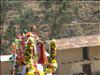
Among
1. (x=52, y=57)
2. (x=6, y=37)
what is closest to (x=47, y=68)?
(x=52, y=57)

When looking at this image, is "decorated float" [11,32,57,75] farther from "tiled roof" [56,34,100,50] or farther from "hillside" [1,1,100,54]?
"hillside" [1,1,100,54]

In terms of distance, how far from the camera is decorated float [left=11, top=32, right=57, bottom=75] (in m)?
8.88

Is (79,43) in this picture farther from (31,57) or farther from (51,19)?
(51,19)

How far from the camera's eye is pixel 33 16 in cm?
3806

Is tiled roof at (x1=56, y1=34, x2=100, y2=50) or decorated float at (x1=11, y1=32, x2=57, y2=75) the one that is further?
tiled roof at (x1=56, y1=34, x2=100, y2=50)

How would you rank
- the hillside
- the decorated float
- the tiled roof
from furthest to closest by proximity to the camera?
the hillside < the tiled roof < the decorated float

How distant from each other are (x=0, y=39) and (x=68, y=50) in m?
17.8

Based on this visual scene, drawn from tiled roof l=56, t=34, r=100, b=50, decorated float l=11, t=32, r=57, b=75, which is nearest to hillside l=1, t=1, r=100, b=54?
tiled roof l=56, t=34, r=100, b=50

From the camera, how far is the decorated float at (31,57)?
29.1ft

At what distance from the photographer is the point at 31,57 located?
29.2ft

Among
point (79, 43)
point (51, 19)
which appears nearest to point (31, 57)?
point (79, 43)

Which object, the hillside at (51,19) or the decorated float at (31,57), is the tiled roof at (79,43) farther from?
the hillside at (51,19)

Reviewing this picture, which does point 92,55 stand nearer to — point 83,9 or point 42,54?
point 42,54

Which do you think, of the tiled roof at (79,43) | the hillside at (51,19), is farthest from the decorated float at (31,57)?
the hillside at (51,19)
